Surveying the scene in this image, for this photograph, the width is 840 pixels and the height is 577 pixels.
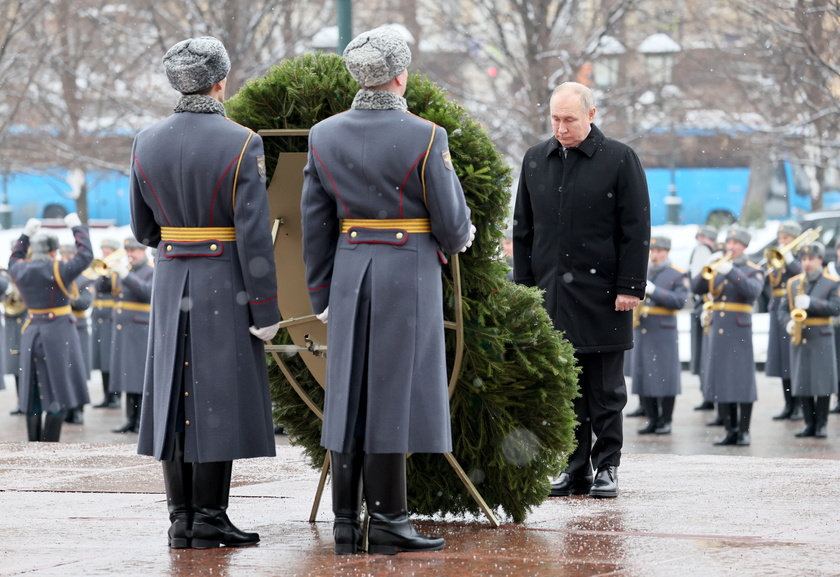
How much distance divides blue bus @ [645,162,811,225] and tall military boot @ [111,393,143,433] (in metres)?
20.2

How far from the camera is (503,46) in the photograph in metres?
19.6

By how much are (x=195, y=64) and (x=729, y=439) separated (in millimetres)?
7972

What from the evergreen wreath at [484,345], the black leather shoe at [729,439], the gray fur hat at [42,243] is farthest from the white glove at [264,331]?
the gray fur hat at [42,243]

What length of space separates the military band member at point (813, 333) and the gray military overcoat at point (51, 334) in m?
6.33

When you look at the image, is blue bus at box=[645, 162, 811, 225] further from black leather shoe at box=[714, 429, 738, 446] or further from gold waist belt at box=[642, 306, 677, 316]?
black leather shoe at box=[714, 429, 738, 446]

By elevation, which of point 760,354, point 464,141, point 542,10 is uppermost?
point 542,10

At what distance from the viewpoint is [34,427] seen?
1186cm

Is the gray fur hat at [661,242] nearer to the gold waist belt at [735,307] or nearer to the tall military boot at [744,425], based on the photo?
the gold waist belt at [735,307]

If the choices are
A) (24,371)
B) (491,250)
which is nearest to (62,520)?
(491,250)

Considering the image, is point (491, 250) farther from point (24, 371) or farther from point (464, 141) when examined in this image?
point (24, 371)

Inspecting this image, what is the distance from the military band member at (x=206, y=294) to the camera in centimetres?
496

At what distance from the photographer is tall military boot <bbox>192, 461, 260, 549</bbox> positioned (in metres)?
5.04

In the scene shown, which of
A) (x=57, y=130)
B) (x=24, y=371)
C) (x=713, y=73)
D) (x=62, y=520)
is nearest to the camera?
(x=62, y=520)

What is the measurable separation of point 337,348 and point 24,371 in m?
7.73
